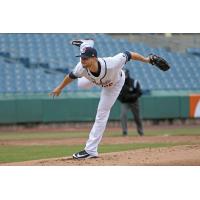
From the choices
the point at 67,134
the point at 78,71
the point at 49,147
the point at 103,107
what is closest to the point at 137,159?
the point at 103,107

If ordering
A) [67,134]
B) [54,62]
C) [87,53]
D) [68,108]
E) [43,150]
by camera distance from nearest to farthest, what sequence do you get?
[87,53] → [43,150] → [54,62] → [68,108] → [67,134]

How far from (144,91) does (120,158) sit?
12.0 feet

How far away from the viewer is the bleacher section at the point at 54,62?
789cm

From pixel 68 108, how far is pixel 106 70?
389 cm

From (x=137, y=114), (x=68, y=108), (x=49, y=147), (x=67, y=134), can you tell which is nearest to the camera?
(x=49, y=147)

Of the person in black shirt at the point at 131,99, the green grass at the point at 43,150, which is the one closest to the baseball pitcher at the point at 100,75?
the green grass at the point at 43,150

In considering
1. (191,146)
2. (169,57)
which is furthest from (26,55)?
(191,146)

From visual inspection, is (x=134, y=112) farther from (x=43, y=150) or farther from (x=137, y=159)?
(x=137, y=159)

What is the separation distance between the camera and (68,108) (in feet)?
31.4

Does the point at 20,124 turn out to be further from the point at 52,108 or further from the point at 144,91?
the point at 144,91

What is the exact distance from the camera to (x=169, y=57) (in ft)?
27.5

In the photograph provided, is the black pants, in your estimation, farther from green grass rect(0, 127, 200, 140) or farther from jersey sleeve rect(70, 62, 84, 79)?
jersey sleeve rect(70, 62, 84, 79)

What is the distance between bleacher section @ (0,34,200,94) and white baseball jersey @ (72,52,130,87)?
1.60 meters

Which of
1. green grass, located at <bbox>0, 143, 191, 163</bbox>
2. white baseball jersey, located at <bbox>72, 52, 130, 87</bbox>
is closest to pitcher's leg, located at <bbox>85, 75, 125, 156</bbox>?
white baseball jersey, located at <bbox>72, 52, 130, 87</bbox>
